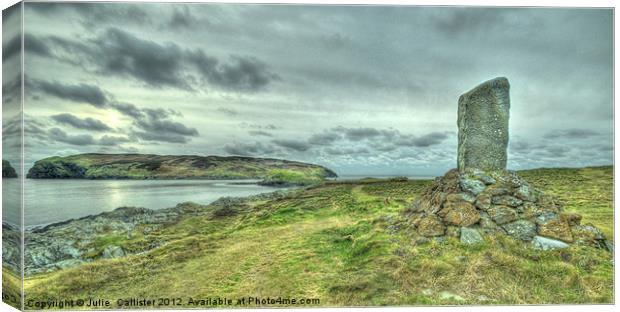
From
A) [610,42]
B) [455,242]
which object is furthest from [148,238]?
[610,42]

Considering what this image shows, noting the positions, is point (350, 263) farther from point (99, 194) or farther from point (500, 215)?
point (99, 194)

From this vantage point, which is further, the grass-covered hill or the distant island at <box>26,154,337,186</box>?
the distant island at <box>26,154,337,186</box>

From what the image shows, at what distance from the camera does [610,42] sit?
817 centimetres

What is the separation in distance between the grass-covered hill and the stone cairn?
0.36 meters

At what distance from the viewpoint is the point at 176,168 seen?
9281 mm

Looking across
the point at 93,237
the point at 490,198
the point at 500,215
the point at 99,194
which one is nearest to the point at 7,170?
the point at 99,194

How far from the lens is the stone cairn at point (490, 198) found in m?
7.41

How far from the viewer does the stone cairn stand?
7406mm

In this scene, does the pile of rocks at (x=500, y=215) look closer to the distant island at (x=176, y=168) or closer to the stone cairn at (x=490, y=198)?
the stone cairn at (x=490, y=198)

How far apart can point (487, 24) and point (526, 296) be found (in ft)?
22.8

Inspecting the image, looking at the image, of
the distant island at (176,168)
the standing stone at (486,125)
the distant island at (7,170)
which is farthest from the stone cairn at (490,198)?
the distant island at (7,170)

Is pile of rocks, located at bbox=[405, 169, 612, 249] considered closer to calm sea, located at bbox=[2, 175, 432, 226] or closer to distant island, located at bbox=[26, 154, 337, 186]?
calm sea, located at bbox=[2, 175, 432, 226]

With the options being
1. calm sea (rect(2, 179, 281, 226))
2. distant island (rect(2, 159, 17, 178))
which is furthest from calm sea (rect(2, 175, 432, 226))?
distant island (rect(2, 159, 17, 178))

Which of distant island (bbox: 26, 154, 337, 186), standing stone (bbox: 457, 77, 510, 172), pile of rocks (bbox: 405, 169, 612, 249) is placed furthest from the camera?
distant island (bbox: 26, 154, 337, 186)
